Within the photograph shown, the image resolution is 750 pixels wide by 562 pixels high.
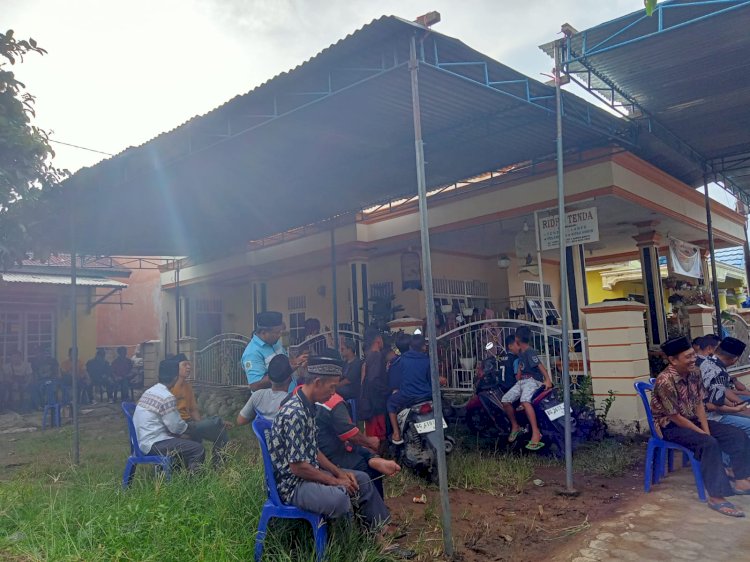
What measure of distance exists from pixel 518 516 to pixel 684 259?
970 cm

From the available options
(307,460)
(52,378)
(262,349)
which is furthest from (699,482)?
(52,378)

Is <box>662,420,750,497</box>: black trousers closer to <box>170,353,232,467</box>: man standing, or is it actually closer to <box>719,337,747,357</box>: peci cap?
<box>719,337,747,357</box>: peci cap

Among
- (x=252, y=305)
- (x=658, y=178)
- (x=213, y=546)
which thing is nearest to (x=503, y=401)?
(x=213, y=546)

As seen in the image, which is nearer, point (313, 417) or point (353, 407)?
point (313, 417)

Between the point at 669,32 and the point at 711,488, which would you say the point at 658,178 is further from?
the point at 711,488

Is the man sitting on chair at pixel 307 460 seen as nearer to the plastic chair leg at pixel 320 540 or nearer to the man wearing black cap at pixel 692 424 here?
the plastic chair leg at pixel 320 540

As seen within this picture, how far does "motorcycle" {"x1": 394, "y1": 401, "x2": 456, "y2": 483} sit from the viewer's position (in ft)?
17.6

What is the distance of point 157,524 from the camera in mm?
3531

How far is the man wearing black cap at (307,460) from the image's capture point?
10.6 ft

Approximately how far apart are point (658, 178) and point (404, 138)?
5167 millimetres

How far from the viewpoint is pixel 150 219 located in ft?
33.1

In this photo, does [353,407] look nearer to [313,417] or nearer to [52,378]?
[313,417]

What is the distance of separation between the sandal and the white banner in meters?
8.16

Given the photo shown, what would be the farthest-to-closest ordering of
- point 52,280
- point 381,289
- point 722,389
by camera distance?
point 381,289 → point 52,280 → point 722,389
